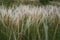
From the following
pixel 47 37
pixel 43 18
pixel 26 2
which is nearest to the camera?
pixel 47 37

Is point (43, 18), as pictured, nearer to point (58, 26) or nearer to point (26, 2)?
point (58, 26)

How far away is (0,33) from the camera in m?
1.04

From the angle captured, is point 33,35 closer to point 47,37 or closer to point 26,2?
point 47,37

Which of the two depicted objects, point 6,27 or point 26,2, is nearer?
point 6,27

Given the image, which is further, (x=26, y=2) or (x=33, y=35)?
(x=26, y=2)

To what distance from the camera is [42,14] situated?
45.0 inches

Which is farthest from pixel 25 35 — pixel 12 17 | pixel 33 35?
pixel 12 17

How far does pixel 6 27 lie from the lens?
1.04 meters

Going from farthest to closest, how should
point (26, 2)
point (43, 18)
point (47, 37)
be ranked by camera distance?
point (26, 2), point (43, 18), point (47, 37)

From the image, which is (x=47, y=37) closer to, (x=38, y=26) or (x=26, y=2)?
(x=38, y=26)

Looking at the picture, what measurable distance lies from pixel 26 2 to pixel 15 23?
100cm

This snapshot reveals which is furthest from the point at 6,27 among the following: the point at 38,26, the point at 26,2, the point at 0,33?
the point at 26,2

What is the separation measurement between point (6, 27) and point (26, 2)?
1.00 meters

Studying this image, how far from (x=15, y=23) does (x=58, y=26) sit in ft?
0.69
